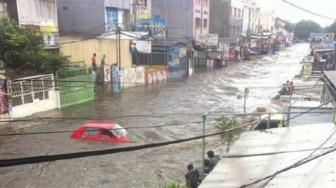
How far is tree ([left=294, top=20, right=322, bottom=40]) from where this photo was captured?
11662 centimetres

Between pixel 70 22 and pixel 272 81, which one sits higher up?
pixel 70 22

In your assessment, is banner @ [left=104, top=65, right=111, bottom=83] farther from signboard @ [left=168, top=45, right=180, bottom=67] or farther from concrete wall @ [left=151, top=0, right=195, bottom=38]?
concrete wall @ [left=151, top=0, right=195, bottom=38]

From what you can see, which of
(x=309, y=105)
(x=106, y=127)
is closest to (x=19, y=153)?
(x=106, y=127)

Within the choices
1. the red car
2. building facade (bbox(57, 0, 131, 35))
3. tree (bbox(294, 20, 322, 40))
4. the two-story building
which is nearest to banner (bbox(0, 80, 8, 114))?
the red car

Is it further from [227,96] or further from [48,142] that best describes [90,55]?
[48,142]

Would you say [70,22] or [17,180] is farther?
[70,22]

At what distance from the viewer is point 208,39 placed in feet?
144

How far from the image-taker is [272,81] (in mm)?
35281

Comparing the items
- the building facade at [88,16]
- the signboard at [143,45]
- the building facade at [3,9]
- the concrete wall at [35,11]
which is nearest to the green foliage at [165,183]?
the building facade at [3,9]

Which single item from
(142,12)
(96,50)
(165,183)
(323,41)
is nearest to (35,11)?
(96,50)

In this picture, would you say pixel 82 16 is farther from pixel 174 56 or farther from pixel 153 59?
pixel 174 56

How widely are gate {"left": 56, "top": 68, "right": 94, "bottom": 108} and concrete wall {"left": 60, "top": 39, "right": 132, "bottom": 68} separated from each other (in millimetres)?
4726

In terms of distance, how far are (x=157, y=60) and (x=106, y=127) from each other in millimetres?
21382

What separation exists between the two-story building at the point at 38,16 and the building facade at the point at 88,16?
26.4ft
